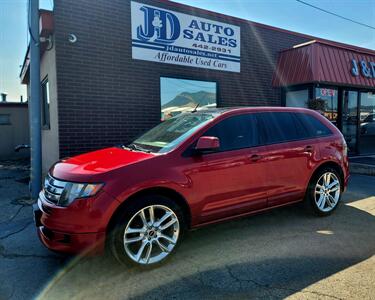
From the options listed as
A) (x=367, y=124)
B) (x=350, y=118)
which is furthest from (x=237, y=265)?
(x=367, y=124)

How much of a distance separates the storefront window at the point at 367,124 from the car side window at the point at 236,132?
9437mm

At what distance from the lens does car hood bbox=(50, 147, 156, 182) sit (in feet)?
11.1

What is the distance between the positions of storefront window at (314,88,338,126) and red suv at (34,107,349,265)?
589cm

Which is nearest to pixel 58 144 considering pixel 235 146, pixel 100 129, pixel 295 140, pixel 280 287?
pixel 100 129

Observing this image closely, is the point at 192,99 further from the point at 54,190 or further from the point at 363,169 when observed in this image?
the point at 54,190

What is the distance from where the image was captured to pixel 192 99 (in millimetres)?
8938

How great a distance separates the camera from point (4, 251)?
13.5 feet

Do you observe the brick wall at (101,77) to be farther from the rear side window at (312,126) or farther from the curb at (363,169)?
the curb at (363,169)

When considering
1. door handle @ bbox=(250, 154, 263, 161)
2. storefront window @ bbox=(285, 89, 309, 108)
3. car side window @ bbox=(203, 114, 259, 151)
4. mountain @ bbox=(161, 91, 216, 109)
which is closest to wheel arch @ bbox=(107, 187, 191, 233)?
car side window @ bbox=(203, 114, 259, 151)

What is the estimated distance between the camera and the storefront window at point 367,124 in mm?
12328

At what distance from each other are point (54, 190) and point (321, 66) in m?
8.51

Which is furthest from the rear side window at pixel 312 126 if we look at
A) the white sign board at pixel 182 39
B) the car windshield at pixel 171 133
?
the white sign board at pixel 182 39

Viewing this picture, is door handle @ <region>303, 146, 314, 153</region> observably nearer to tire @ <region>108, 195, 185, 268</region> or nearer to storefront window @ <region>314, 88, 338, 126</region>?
tire @ <region>108, 195, 185, 268</region>

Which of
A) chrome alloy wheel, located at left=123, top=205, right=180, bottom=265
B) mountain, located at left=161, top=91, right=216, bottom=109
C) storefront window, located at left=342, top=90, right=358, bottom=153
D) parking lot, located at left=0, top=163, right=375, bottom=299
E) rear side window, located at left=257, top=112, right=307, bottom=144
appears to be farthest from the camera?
storefront window, located at left=342, top=90, right=358, bottom=153
